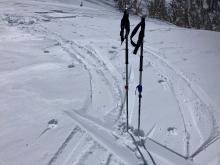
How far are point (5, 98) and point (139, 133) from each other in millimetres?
3176

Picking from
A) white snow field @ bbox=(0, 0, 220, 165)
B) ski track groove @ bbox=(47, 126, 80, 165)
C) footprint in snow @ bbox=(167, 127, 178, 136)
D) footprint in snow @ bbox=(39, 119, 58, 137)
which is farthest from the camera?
footprint in snow @ bbox=(167, 127, 178, 136)

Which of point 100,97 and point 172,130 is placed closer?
point 172,130

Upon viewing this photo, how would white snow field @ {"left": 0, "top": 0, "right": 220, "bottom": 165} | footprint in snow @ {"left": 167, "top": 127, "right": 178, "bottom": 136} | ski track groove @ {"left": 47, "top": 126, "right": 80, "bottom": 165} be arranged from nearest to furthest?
ski track groove @ {"left": 47, "top": 126, "right": 80, "bottom": 165} < white snow field @ {"left": 0, "top": 0, "right": 220, "bottom": 165} < footprint in snow @ {"left": 167, "top": 127, "right": 178, "bottom": 136}

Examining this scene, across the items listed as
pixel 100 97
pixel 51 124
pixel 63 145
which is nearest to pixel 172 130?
pixel 100 97

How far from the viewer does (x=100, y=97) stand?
305 inches

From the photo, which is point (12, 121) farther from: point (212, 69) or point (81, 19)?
point (81, 19)

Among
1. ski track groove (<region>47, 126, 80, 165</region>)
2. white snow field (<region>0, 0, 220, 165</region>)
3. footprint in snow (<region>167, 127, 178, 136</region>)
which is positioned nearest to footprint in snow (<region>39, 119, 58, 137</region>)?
white snow field (<region>0, 0, 220, 165</region>)

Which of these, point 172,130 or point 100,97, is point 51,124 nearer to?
point 100,97

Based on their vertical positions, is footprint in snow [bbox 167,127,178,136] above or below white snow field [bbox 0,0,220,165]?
below

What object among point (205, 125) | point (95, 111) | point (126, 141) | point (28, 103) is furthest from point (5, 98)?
point (205, 125)

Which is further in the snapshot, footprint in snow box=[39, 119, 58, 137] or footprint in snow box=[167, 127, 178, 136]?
footprint in snow box=[167, 127, 178, 136]

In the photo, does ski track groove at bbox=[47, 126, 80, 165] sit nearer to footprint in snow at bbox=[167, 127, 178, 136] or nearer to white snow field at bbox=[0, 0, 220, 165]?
white snow field at bbox=[0, 0, 220, 165]

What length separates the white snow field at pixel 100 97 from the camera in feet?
19.2

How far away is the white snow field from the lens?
585 cm
